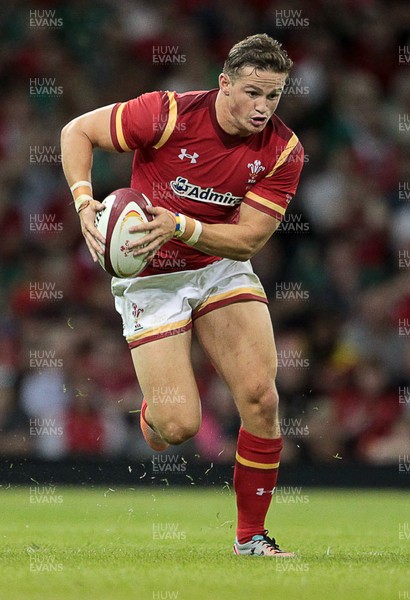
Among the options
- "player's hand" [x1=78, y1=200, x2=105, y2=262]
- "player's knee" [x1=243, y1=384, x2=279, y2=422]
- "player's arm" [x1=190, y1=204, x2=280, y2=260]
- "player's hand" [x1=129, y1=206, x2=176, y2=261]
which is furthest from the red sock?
"player's hand" [x1=78, y1=200, x2=105, y2=262]

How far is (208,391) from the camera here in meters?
10.4

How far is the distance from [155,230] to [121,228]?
0.15 meters

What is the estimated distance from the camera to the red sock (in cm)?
584

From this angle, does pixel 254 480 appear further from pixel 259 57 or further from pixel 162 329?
pixel 259 57

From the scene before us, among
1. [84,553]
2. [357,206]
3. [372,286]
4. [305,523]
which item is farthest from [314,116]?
[84,553]

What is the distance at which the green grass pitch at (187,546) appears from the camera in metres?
4.54

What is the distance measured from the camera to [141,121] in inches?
226

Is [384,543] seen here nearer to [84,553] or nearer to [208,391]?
[84,553]

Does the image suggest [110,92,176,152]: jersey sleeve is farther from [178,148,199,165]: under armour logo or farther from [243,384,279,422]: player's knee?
[243,384,279,422]: player's knee

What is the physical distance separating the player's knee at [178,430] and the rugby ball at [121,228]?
0.86 metres

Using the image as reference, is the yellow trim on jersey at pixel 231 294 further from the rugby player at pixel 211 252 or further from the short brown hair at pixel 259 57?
the short brown hair at pixel 259 57
